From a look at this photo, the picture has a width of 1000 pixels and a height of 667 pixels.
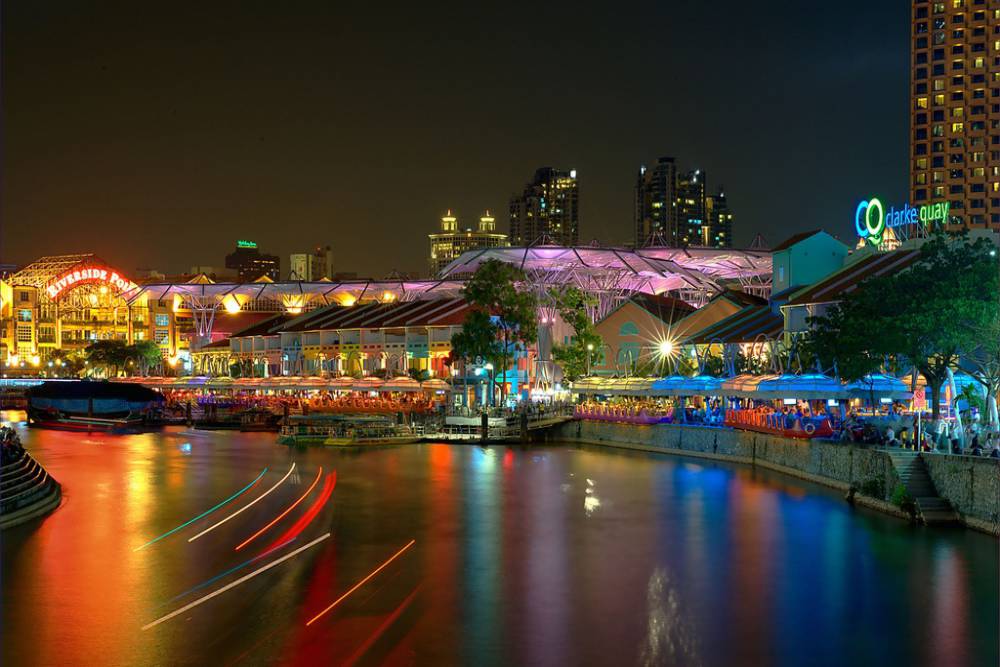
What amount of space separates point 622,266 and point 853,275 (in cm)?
3291

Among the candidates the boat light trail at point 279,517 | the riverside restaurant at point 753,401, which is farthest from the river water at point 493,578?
the riverside restaurant at point 753,401

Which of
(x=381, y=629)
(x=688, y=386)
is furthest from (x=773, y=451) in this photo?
(x=381, y=629)

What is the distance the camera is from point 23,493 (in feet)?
117

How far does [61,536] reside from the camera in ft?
107

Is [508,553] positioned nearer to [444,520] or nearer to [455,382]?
[444,520]

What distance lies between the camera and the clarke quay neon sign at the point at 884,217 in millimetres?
57688

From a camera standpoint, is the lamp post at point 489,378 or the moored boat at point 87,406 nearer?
the lamp post at point 489,378

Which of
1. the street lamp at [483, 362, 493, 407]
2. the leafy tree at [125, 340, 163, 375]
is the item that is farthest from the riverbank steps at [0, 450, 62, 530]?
the leafy tree at [125, 340, 163, 375]

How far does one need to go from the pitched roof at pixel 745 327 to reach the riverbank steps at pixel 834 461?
877 centimetres

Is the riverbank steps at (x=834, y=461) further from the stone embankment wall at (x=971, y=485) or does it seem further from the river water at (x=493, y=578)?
the river water at (x=493, y=578)

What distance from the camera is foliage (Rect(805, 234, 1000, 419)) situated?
119 ft

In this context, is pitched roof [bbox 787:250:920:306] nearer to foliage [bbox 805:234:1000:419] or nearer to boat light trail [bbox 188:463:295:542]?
foliage [bbox 805:234:1000:419]

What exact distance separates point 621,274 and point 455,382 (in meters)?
19.8

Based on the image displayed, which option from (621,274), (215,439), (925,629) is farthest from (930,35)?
(925,629)
